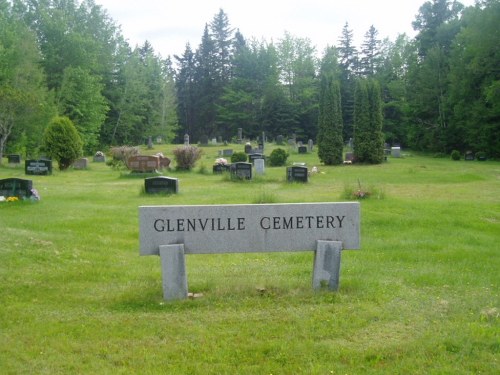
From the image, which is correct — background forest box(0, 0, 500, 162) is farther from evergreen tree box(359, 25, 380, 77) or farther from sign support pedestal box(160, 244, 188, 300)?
sign support pedestal box(160, 244, 188, 300)

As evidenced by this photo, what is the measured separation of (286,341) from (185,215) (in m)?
2.01

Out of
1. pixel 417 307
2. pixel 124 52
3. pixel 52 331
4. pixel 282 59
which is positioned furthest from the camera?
pixel 282 59

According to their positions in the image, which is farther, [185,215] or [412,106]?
[412,106]

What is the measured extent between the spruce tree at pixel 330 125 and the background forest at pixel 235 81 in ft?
1.39

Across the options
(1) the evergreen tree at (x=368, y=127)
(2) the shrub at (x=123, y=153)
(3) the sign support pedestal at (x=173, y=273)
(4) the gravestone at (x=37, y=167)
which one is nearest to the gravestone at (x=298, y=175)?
(2) the shrub at (x=123, y=153)

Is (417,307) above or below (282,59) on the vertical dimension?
below

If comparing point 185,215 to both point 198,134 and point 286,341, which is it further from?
point 198,134

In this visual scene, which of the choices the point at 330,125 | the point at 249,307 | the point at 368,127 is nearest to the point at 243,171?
→ the point at 330,125

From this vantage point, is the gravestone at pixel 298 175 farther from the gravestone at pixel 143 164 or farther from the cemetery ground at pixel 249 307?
the cemetery ground at pixel 249 307

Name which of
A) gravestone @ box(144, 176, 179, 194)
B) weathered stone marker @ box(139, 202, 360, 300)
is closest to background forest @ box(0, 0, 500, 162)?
gravestone @ box(144, 176, 179, 194)

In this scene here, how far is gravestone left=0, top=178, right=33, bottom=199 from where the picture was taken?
1401 cm

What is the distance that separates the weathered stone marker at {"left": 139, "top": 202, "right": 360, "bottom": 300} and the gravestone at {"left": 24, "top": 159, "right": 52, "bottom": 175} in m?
21.7

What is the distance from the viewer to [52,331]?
498 centimetres

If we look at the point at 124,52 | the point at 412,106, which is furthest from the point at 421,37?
the point at 124,52
